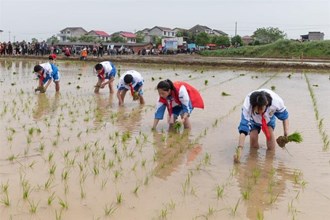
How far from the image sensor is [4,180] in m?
3.63

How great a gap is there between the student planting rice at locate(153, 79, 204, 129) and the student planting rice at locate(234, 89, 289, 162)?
45.3 inches

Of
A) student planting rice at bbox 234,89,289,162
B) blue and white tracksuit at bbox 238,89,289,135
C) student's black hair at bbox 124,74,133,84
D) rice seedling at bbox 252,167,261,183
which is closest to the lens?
rice seedling at bbox 252,167,261,183

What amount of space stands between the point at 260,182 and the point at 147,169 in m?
1.13

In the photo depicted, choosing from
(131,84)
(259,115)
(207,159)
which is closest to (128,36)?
(131,84)

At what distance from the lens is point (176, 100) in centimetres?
591

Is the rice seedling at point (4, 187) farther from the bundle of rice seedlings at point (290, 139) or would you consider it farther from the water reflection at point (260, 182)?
the bundle of rice seedlings at point (290, 139)

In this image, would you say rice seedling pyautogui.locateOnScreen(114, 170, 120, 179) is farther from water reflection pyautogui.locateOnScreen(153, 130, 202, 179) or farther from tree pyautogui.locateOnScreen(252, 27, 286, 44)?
tree pyautogui.locateOnScreen(252, 27, 286, 44)

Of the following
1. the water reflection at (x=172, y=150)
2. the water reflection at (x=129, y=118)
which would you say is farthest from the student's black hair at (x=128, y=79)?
the water reflection at (x=172, y=150)

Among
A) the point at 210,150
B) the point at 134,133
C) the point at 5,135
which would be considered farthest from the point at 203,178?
the point at 5,135

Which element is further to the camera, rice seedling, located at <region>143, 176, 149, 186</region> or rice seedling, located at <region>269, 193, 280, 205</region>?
rice seedling, located at <region>143, 176, 149, 186</region>

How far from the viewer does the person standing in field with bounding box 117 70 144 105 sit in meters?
7.97

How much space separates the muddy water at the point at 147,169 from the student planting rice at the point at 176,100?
0.27 metres

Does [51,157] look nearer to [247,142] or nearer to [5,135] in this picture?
[5,135]

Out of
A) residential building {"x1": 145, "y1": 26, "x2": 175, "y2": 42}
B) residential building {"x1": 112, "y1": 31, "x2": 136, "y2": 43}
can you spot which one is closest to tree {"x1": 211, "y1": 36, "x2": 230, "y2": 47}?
residential building {"x1": 112, "y1": 31, "x2": 136, "y2": 43}
